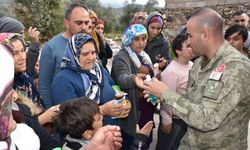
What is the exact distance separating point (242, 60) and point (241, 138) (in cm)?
59

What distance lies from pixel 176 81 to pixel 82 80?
1.17 meters

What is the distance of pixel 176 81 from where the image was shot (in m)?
3.26

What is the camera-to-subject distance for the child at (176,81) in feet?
10.8

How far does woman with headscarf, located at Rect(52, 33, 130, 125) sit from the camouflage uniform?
2.08 ft

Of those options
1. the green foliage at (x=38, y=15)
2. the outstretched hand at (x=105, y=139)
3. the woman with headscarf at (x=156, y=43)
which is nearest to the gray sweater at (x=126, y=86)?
Result: the woman with headscarf at (x=156, y=43)

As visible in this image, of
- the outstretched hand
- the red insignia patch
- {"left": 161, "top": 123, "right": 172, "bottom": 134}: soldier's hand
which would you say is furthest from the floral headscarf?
the outstretched hand

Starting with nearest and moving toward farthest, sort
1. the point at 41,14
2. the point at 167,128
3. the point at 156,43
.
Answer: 1. the point at 167,128
2. the point at 156,43
3. the point at 41,14

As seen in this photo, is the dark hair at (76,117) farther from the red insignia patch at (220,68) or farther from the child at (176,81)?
the child at (176,81)

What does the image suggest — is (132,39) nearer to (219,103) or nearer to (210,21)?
(210,21)

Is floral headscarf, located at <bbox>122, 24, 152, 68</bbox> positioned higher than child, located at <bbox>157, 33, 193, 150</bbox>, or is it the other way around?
floral headscarf, located at <bbox>122, 24, 152, 68</bbox>

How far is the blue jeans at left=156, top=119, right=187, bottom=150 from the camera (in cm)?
342

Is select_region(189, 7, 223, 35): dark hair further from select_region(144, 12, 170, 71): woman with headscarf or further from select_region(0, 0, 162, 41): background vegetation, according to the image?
select_region(0, 0, 162, 41): background vegetation

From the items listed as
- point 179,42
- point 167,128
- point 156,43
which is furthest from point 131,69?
point 156,43

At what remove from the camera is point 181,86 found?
10.8 ft
